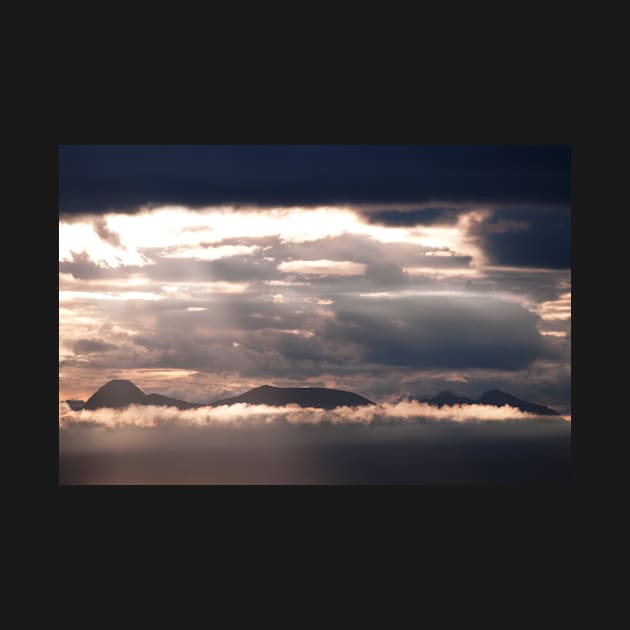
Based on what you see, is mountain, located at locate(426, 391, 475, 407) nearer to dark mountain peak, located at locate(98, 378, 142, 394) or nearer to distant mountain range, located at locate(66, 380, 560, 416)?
distant mountain range, located at locate(66, 380, 560, 416)

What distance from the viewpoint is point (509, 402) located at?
22.4 feet

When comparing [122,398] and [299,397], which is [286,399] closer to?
[299,397]

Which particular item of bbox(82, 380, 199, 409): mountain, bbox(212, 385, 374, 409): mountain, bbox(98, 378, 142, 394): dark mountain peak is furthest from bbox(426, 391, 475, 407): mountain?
bbox(98, 378, 142, 394): dark mountain peak

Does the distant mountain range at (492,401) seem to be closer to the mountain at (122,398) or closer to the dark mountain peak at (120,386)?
the mountain at (122,398)

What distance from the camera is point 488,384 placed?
22.5 ft

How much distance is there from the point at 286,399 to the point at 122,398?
1.31m

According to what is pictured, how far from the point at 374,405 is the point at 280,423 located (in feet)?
2.50

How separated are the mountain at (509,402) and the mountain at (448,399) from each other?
4.2 inches

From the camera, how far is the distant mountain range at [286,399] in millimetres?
6809

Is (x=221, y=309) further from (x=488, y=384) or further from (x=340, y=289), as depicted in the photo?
(x=488, y=384)

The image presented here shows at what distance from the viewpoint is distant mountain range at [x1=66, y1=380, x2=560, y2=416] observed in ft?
22.3

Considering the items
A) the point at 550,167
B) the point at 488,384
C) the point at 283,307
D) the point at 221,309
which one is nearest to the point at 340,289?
the point at 283,307

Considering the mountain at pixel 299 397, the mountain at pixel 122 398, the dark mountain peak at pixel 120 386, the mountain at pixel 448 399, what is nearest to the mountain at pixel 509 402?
the mountain at pixel 448 399

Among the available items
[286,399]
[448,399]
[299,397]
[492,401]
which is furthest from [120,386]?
[492,401]
